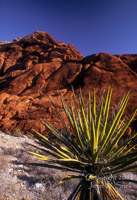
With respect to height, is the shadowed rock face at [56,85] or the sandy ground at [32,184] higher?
the shadowed rock face at [56,85]

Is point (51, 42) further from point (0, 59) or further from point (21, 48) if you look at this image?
point (0, 59)

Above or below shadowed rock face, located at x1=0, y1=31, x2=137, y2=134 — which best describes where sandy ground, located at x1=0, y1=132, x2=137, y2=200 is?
below

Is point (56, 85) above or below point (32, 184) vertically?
above

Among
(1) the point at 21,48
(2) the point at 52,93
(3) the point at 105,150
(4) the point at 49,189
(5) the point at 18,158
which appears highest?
(1) the point at 21,48

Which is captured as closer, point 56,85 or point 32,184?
point 32,184

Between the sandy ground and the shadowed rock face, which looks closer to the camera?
the sandy ground

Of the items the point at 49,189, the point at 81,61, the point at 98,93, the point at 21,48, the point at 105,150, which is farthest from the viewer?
the point at 21,48

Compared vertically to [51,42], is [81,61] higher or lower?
lower

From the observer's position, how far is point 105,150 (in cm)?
166

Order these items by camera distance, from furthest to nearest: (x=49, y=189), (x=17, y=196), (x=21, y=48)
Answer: (x=21, y=48) < (x=49, y=189) < (x=17, y=196)

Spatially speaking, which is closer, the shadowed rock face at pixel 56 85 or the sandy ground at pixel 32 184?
the sandy ground at pixel 32 184

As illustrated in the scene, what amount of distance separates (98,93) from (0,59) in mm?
23343

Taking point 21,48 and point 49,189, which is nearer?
point 49,189

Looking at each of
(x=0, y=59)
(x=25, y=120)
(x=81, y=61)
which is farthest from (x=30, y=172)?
(x=0, y=59)
